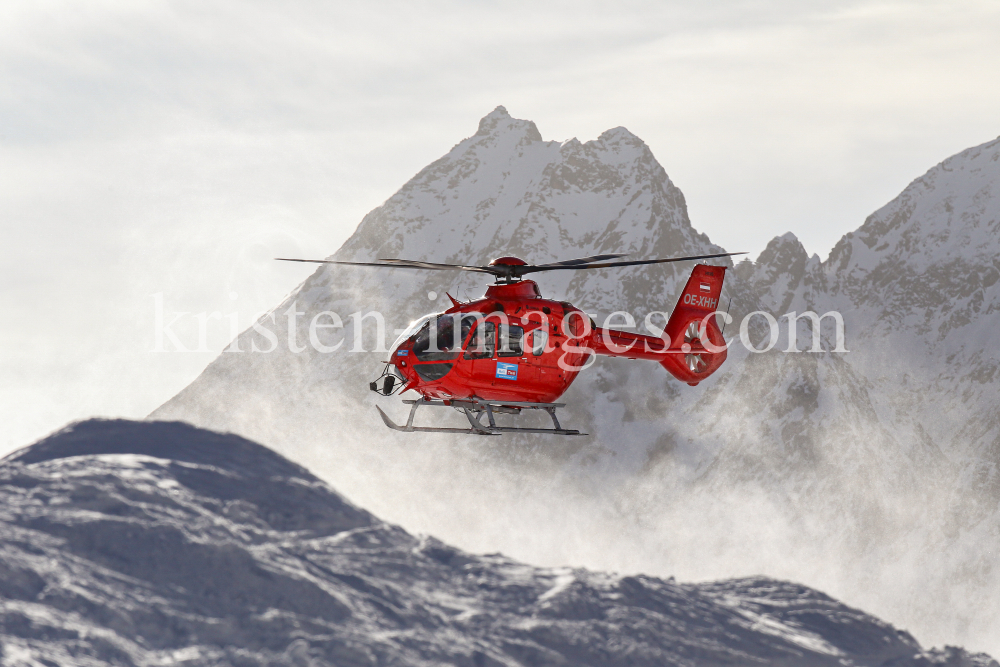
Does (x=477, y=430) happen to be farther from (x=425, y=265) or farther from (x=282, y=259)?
(x=282, y=259)

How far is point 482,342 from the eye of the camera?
129 feet

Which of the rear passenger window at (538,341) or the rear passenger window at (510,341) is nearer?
the rear passenger window at (510,341)

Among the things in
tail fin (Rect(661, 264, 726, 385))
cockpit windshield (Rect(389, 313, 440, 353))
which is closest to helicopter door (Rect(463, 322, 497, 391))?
cockpit windshield (Rect(389, 313, 440, 353))

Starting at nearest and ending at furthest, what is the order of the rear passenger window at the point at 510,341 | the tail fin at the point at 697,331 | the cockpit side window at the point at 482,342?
the cockpit side window at the point at 482,342 < the rear passenger window at the point at 510,341 < the tail fin at the point at 697,331

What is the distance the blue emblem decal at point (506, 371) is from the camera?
39938mm

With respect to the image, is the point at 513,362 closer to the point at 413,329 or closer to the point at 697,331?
the point at 413,329

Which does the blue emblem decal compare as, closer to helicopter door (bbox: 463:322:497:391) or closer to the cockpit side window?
helicopter door (bbox: 463:322:497:391)

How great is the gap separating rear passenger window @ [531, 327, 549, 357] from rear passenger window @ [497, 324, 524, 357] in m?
0.56

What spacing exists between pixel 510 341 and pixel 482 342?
1292mm

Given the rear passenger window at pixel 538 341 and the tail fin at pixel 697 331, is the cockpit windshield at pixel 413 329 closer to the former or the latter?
the rear passenger window at pixel 538 341

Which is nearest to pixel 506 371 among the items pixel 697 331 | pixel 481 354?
pixel 481 354

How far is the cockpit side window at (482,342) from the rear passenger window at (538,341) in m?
1.84

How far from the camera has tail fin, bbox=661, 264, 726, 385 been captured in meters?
46.7

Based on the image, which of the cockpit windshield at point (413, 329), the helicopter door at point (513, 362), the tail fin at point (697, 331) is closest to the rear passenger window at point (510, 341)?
the helicopter door at point (513, 362)
